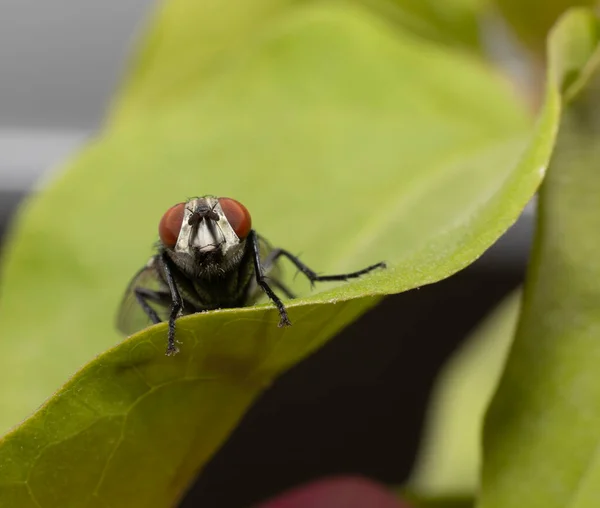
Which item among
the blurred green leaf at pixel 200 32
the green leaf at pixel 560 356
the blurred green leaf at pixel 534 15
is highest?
the blurred green leaf at pixel 200 32

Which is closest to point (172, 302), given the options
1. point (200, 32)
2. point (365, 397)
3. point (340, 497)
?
point (340, 497)

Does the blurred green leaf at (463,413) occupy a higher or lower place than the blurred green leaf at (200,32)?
lower

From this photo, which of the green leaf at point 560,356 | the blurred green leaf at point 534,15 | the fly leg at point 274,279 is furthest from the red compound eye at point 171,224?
the blurred green leaf at point 534,15

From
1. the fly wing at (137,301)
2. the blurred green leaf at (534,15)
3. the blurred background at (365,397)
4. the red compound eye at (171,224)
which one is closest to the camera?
the red compound eye at (171,224)

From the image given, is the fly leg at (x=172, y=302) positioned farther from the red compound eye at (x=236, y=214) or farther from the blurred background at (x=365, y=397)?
the blurred background at (x=365, y=397)

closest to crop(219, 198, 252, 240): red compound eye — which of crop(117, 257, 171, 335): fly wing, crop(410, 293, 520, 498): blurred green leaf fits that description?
crop(117, 257, 171, 335): fly wing

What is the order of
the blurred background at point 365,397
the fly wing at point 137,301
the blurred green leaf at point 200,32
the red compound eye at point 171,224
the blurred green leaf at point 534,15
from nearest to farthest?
the red compound eye at point 171,224 → the fly wing at point 137,301 → the blurred green leaf at point 534,15 → the blurred green leaf at point 200,32 → the blurred background at point 365,397

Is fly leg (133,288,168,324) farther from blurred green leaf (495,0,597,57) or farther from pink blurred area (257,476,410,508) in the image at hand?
blurred green leaf (495,0,597,57)
